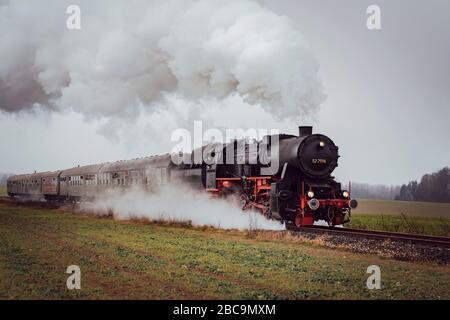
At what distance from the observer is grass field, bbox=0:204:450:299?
28.0 ft

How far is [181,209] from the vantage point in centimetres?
2306

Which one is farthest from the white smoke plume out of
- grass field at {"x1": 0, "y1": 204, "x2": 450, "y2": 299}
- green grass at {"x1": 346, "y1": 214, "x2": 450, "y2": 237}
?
green grass at {"x1": 346, "y1": 214, "x2": 450, "y2": 237}

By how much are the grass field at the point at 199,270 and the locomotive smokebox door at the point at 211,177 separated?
16.9 ft

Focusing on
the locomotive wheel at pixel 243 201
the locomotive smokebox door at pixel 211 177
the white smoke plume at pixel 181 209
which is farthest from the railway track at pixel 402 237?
the locomotive smokebox door at pixel 211 177

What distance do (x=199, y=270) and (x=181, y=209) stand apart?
12.7 metres

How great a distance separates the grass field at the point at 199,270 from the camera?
8.53 m

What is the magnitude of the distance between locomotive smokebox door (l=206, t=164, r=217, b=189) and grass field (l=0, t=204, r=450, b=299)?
5.14m

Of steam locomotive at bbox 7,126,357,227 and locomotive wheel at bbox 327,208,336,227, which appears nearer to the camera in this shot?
steam locomotive at bbox 7,126,357,227

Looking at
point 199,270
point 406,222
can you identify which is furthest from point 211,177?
point 199,270

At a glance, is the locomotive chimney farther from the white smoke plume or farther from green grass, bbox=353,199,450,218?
green grass, bbox=353,199,450,218

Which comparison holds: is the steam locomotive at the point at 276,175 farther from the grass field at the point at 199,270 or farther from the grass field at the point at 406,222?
the grass field at the point at 406,222

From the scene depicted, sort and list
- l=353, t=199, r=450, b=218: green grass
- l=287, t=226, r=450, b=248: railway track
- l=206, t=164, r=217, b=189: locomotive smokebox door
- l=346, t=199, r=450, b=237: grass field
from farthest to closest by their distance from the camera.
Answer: l=353, t=199, r=450, b=218: green grass
l=346, t=199, r=450, b=237: grass field
l=206, t=164, r=217, b=189: locomotive smokebox door
l=287, t=226, r=450, b=248: railway track

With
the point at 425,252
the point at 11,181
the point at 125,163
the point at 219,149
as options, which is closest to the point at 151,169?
the point at 125,163

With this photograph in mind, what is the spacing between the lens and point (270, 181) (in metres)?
18.2
